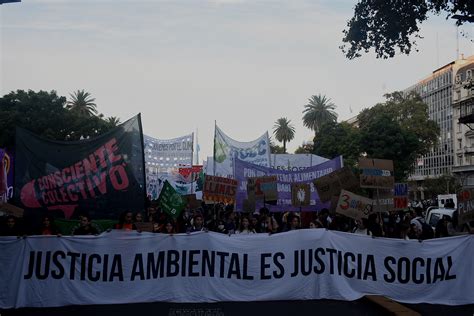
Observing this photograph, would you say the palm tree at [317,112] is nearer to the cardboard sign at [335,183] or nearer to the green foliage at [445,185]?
the green foliage at [445,185]

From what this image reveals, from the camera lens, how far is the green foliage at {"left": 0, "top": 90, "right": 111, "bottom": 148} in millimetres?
46094

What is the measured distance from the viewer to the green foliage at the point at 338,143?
64.6m

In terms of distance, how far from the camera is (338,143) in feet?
222

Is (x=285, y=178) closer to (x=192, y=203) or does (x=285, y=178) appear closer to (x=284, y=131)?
(x=192, y=203)

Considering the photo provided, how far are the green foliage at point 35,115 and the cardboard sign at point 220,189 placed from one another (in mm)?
33432

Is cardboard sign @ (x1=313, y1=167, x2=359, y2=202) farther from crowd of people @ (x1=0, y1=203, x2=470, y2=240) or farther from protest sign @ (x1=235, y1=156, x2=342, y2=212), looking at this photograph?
protest sign @ (x1=235, y1=156, x2=342, y2=212)

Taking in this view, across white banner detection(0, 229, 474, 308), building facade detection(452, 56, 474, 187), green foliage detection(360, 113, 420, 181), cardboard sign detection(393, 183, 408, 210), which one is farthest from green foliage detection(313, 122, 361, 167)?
white banner detection(0, 229, 474, 308)

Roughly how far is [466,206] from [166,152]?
623 inches

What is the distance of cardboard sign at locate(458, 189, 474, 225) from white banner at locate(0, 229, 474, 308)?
1.15 meters

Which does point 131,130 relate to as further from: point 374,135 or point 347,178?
point 374,135

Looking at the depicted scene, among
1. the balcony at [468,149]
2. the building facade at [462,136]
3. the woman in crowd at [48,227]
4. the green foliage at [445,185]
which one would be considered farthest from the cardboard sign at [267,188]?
the balcony at [468,149]

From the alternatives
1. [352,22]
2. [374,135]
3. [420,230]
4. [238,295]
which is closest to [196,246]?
[238,295]

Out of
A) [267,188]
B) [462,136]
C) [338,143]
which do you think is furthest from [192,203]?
[462,136]

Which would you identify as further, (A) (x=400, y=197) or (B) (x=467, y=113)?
(B) (x=467, y=113)
